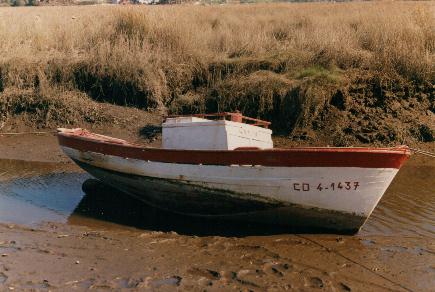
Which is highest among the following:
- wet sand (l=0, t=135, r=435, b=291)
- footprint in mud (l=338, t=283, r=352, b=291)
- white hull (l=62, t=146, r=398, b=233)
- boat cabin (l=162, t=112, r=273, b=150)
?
boat cabin (l=162, t=112, r=273, b=150)

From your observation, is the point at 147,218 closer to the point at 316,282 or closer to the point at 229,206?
the point at 229,206

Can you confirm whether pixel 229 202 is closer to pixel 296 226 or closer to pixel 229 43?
pixel 296 226

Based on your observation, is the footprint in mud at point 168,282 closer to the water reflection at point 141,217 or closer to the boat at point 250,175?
the water reflection at point 141,217

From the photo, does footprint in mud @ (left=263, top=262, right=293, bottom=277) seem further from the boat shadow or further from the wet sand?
the boat shadow

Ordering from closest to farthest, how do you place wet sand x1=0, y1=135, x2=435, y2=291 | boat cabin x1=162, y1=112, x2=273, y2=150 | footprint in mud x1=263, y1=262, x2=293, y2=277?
1. wet sand x1=0, y1=135, x2=435, y2=291
2. footprint in mud x1=263, y1=262, x2=293, y2=277
3. boat cabin x1=162, y1=112, x2=273, y2=150

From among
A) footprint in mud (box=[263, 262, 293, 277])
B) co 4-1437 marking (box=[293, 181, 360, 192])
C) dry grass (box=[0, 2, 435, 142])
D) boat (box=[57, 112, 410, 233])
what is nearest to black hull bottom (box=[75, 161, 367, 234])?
boat (box=[57, 112, 410, 233])

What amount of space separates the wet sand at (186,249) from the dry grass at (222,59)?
11.4 feet

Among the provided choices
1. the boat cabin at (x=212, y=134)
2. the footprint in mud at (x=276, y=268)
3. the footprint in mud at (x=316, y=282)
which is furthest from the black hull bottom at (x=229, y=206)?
the footprint in mud at (x=316, y=282)

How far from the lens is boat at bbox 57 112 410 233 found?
5.98 meters

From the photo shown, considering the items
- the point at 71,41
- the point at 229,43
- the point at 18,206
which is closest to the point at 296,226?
the point at 18,206

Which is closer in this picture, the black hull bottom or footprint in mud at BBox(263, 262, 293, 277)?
footprint in mud at BBox(263, 262, 293, 277)

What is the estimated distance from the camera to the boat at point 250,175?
5.98 metres

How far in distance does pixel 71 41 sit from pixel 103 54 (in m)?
1.75

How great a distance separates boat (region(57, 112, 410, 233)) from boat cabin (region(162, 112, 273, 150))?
0.04 feet
